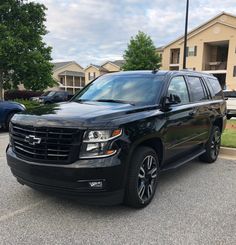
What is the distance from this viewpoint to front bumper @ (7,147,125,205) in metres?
3.29

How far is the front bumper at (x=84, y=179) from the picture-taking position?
329 cm

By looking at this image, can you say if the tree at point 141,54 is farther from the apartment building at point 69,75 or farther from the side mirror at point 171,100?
the side mirror at point 171,100

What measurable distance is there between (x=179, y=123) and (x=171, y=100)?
17.4 inches

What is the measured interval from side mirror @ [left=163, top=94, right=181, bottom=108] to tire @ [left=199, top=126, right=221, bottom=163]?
6.38ft

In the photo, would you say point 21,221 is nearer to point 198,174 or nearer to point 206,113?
point 198,174

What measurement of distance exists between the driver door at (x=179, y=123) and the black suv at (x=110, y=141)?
16 millimetres

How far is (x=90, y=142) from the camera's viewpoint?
3314mm

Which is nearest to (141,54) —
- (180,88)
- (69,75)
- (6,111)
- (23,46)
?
(23,46)

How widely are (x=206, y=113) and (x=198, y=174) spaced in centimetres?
122

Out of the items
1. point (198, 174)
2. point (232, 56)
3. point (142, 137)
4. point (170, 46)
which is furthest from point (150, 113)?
point (170, 46)

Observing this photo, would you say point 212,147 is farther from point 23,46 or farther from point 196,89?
point 23,46

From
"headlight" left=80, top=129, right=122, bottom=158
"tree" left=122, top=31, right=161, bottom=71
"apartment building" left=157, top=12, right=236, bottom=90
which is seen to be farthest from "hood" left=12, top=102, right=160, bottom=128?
"tree" left=122, top=31, right=161, bottom=71

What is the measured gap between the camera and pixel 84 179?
330cm

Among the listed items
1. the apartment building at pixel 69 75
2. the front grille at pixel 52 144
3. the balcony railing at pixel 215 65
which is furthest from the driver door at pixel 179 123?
the apartment building at pixel 69 75
